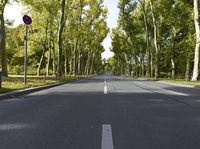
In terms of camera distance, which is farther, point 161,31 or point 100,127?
point 161,31

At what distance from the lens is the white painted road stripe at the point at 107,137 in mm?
7140

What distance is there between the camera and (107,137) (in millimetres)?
7957

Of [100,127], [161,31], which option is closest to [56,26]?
[161,31]

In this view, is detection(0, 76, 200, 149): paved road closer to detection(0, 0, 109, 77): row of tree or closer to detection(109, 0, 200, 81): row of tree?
detection(0, 0, 109, 77): row of tree

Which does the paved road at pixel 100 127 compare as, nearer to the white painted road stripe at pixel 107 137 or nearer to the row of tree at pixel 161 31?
the white painted road stripe at pixel 107 137

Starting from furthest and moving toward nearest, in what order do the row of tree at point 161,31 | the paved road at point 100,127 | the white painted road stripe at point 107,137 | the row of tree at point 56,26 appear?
the row of tree at point 161,31 → the row of tree at point 56,26 → the paved road at point 100,127 → the white painted road stripe at point 107,137

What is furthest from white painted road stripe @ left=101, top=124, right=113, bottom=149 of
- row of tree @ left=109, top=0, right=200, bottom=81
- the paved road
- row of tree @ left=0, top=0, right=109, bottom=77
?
row of tree @ left=109, top=0, right=200, bottom=81

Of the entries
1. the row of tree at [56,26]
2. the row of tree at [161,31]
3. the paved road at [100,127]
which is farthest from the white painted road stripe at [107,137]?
the row of tree at [161,31]

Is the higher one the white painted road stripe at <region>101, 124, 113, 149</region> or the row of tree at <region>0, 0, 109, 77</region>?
the row of tree at <region>0, 0, 109, 77</region>

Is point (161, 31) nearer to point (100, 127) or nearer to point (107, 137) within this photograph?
point (100, 127)

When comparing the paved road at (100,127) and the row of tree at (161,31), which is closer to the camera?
the paved road at (100,127)

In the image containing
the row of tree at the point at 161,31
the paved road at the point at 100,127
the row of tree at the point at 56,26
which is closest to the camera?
the paved road at the point at 100,127

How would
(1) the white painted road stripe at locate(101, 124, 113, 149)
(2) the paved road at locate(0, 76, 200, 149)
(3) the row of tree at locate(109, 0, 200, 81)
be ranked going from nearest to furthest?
(1) the white painted road stripe at locate(101, 124, 113, 149), (2) the paved road at locate(0, 76, 200, 149), (3) the row of tree at locate(109, 0, 200, 81)

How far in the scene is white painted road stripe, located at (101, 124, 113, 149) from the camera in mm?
7140
